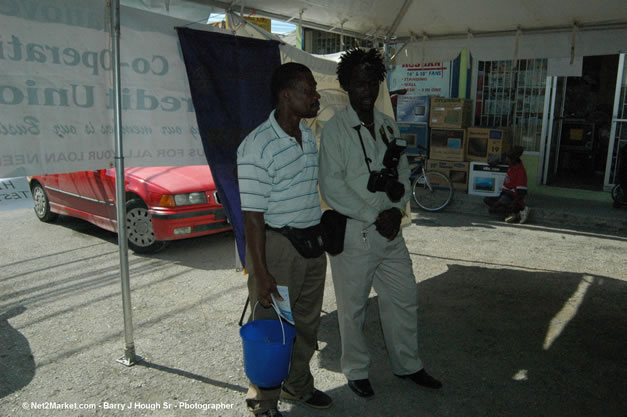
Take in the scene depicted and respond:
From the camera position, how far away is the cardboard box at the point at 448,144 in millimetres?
9688

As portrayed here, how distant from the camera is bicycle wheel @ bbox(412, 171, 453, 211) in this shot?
8.96 meters

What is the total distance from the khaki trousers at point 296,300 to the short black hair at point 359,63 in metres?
1.15

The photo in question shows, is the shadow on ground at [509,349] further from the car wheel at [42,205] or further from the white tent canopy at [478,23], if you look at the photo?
the car wheel at [42,205]

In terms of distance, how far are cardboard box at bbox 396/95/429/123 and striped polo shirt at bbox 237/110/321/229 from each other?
7.96 m

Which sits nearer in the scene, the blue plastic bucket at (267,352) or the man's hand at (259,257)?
the blue plastic bucket at (267,352)

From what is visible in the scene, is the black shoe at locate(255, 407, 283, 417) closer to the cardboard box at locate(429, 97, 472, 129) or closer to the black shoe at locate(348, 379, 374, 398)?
the black shoe at locate(348, 379, 374, 398)

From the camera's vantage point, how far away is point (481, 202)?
→ 8.91 m

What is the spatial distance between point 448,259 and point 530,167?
482 cm

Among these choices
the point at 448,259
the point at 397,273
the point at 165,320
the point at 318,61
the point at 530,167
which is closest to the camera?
the point at 397,273

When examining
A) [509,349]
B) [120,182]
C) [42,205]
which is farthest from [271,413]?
[42,205]

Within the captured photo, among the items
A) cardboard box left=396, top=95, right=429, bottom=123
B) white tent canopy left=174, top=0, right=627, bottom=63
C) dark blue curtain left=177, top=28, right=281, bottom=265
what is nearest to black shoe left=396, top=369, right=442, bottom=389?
dark blue curtain left=177, top=28, right=281, bottom=265

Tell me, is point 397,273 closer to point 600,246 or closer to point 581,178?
point 600,246

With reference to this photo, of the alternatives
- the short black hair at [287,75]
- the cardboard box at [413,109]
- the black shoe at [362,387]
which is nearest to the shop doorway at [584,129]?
the cardboard box at [413,109]

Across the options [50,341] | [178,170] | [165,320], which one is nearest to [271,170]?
[165,320]
